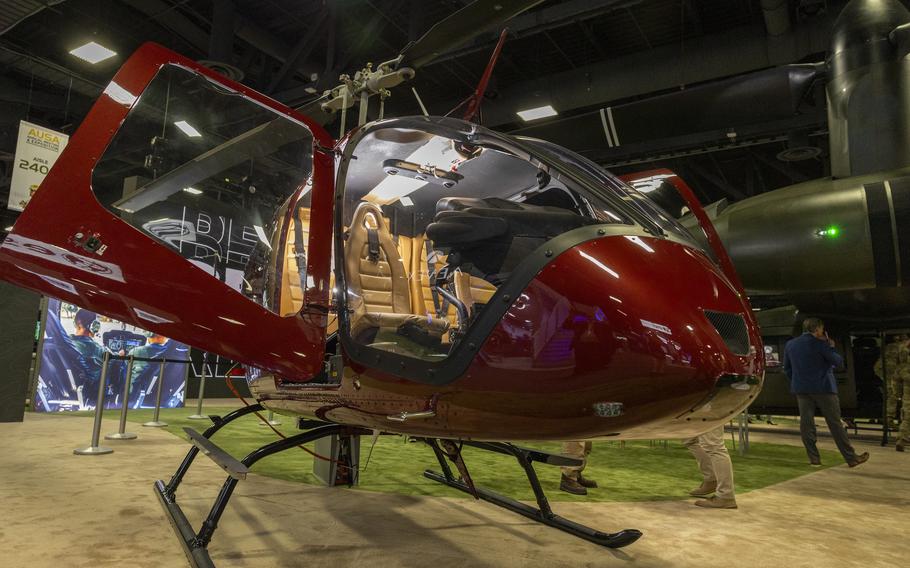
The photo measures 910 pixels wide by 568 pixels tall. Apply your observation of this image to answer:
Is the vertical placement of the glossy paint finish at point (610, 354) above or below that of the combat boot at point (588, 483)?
above

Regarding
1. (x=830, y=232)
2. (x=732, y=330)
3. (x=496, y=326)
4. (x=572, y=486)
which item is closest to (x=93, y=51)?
(x=572, y=486)

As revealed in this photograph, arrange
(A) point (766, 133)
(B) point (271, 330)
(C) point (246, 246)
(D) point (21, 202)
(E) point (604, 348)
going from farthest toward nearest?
(A) point (766, 133)
(D) point (21, 202)
(C) point (246, 246)
(B) point (271, 330)
(E) point (604, 348)

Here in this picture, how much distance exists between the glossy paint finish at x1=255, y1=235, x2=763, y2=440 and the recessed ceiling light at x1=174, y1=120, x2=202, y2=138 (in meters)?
1.43

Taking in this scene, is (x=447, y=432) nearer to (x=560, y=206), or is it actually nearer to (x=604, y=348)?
(x=604, y=348)

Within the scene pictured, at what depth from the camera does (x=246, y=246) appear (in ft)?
7.88

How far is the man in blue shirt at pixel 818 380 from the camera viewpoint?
532cm

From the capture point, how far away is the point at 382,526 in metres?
2.85

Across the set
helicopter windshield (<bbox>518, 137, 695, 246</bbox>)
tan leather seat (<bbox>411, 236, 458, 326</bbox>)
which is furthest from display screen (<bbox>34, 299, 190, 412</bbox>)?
helicopter windshield (<bbox>518, 137, 695, 246</bbox>)

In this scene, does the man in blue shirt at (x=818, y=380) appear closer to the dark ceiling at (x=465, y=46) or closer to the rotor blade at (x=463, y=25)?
the dark ceiling at (x=465, y=46)

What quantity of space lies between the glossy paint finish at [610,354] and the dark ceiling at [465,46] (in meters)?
4.52

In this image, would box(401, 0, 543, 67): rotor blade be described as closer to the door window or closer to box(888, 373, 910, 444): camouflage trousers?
the door window

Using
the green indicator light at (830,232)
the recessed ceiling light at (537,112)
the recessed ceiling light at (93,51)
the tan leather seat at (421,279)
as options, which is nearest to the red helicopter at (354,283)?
the tan leather seat at (421,279)

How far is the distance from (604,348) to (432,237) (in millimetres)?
722

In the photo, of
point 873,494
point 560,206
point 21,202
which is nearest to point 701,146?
point 873,494
